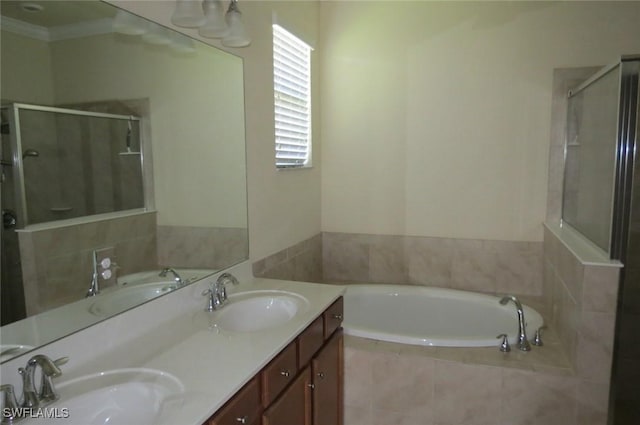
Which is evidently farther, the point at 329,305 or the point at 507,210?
the point at 507,210

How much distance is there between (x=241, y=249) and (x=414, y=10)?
2117 mm

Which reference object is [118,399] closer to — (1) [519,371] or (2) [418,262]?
(1) [519,371]

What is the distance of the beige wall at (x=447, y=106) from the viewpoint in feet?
8.89

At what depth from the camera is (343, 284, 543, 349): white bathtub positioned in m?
2.70

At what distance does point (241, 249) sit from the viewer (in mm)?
2143

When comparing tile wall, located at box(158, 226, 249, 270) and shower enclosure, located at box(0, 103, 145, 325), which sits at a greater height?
shower enclosure, located at box(0, 103, 145, 325)

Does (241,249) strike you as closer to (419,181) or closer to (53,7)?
(53,7)

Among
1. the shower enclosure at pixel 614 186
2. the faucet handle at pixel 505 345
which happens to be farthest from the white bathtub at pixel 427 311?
the shower enclosure at pixel 614 186

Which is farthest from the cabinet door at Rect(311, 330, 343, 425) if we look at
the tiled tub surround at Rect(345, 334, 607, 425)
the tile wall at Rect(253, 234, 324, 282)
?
the tile wall at Rect(253, 234, 324, 282)

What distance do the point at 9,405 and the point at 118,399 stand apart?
0.76ft

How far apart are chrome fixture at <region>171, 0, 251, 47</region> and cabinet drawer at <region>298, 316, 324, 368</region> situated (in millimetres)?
1219

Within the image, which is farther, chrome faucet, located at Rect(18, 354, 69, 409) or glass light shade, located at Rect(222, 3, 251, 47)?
glass light shade, located at Rect(222, 3, 251, 47)

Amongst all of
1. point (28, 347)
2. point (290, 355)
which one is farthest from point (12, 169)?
point (290, 355)

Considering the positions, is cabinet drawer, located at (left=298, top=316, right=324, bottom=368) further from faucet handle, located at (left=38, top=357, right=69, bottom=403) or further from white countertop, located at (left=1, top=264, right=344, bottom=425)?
faucet handle, located at (left=38, top=357, right=69, bottom=403)
